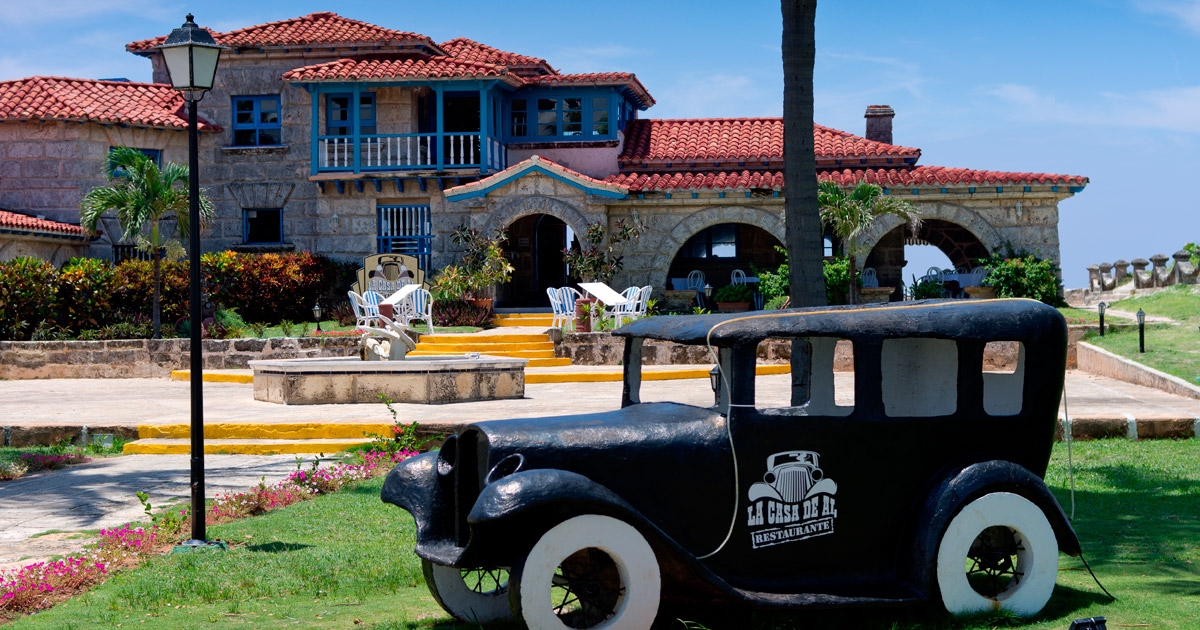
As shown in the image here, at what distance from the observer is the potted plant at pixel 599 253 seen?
26.3 metres

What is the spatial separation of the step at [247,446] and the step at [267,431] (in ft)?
0.30

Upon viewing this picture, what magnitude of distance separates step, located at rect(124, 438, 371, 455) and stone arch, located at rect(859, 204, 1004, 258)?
15.6 metres

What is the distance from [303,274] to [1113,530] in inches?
854

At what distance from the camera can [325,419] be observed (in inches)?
544

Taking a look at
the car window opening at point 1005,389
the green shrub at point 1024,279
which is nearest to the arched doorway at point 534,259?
the green shrub at point 1024,279

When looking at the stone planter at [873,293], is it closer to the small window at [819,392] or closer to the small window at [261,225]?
the small window at [261,225]

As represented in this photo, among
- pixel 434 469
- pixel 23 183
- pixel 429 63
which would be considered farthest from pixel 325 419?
pixel 23 183

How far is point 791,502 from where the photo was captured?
225 inches

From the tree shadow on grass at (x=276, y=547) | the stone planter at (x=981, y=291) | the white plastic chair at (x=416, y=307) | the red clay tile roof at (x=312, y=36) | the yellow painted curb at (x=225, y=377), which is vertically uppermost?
the red clay tile roof at (x=312, y=36)

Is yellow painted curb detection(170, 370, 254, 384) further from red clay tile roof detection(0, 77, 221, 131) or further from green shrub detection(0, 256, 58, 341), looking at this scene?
red clay tile roof detection(0, 77, 221, 131)

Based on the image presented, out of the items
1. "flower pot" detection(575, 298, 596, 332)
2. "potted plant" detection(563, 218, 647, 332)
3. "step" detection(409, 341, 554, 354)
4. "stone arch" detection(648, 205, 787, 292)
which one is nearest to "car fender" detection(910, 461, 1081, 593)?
"step" detection(409, 341, 554, 354)

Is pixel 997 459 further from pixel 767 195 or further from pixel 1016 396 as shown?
pixel 767 195

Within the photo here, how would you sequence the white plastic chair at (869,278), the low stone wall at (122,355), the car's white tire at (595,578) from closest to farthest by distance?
the car's white tire at (595,578) → the low stone wall at (122,355) → the white plastic chair at (869,278)

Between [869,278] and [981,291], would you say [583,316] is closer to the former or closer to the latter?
[869,278]
